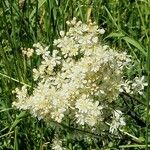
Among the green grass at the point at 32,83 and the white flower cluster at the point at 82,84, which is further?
the green grass at the point at 32,83

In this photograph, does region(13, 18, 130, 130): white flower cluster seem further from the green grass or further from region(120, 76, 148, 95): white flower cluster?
the green grass

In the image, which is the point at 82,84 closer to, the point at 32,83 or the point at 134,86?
the point at 134,86

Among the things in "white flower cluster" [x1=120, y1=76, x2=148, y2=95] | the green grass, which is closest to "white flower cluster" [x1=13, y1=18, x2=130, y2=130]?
"white flower cluster" [x1=120, y1=76, x2=148, y2=95]

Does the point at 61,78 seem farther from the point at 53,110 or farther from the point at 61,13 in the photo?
the point at 61,13

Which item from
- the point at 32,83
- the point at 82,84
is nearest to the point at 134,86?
the point at 82,84

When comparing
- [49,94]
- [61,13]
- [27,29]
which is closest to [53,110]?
[49,94]

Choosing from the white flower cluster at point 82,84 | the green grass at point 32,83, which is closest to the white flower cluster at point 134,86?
the white flower cluster at point 82,84

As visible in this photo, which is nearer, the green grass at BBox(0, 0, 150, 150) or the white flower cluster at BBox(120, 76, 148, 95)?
the white flower cluster at BBox(120, 76, 148, 95)

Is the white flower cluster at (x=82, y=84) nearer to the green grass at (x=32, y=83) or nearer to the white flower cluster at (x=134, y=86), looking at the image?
the white flower cluster at (x=134, y=86)
